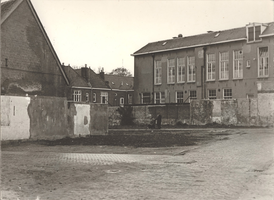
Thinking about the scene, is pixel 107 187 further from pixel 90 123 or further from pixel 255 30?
pixel 255 30

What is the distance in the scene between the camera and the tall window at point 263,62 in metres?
36.9

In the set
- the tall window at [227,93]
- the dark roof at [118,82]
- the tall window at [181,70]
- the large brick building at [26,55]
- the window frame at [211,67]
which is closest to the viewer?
the large brick building at [26,55]

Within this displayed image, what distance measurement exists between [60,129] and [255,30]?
85.0 feet

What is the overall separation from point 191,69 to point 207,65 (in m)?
2.35

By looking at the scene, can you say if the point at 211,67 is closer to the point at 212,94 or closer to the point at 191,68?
the point at 191,68

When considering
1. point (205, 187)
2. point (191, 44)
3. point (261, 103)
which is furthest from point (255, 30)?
point (205, 187)

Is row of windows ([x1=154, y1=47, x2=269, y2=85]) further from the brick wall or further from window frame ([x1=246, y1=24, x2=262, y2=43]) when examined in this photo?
the brick wall

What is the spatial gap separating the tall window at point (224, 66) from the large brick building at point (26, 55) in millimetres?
20777

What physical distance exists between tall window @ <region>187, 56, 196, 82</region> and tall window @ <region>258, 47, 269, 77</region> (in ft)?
27.8

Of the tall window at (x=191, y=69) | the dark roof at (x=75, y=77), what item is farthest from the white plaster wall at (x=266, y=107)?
the dark roof at (x=75, y=77)

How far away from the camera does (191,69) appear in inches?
1721

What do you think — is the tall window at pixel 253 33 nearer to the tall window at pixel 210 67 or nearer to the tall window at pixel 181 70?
the tall window at pixel 210 67

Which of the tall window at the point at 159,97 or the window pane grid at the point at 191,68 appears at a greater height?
the window pane grid at the point at 191,68

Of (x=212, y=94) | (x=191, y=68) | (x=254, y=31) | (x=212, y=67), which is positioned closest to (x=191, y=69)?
(x=191, y=68)
